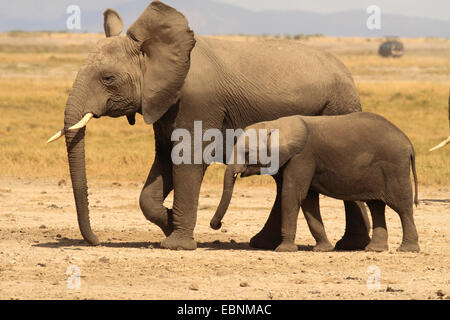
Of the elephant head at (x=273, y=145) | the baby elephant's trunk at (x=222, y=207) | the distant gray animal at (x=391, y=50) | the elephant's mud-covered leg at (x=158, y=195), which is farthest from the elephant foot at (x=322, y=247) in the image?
the distant gray animal at (x=391, y=50)

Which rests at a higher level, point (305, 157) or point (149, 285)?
point (305, 157)

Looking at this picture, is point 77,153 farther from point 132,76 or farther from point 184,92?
point 184,92

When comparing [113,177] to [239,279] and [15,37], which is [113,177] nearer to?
[239,279]

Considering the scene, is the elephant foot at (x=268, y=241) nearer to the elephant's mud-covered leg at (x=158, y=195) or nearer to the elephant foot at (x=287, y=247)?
the elephant foot at (x=287, y=247)

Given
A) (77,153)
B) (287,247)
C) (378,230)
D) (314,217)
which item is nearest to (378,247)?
(378,230)

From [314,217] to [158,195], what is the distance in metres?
1.80

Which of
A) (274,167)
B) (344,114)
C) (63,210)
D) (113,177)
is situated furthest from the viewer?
(113,177)

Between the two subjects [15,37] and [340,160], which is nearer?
[340,160]

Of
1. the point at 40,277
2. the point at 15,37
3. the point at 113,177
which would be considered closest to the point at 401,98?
the point at 113,177

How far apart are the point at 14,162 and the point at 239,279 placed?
11.4 meters

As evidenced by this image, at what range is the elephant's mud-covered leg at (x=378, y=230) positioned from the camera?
1143cm

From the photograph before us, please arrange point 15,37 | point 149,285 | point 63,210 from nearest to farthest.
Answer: point 149,285
point 63,210
point 15,37

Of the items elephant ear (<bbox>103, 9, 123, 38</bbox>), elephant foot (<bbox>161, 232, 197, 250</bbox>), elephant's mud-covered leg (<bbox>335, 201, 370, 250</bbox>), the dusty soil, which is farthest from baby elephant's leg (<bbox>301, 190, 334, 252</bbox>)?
elephant ear (<bbox>103, 9, 123, 38</bbox>)

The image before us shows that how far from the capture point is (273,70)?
11.4 m
